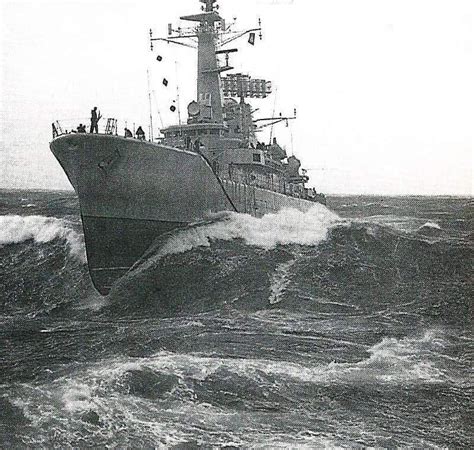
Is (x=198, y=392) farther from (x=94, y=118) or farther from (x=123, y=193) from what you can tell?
(x=123, y=193)

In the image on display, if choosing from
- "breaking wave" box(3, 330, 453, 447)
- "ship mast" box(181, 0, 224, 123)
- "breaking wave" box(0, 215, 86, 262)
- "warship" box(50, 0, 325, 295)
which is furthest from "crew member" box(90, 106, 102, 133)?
"ship mast" box(181, 0, 224, 123)

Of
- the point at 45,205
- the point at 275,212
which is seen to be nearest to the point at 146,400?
the point at 275,212

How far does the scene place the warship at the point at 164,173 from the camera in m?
12.1

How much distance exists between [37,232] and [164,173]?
13.7 feet

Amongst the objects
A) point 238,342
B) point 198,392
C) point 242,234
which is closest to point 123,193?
point 242,234

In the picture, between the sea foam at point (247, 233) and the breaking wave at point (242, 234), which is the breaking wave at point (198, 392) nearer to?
the breaking wave at point (242, 234)

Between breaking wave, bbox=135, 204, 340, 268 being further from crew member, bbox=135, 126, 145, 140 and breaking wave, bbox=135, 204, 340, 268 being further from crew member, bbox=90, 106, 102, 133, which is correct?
crew member, bbox=90, 106, 102, 133

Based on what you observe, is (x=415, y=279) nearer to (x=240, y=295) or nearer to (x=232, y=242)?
(x=240, y=295)

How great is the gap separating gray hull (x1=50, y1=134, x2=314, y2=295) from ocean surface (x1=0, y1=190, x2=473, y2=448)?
0.42 m

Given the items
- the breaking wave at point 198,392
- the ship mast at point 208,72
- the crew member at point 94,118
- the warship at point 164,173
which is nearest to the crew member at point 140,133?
the warship at point 164,173

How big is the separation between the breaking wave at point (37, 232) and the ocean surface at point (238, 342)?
7 centimetres

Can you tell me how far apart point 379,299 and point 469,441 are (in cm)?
475

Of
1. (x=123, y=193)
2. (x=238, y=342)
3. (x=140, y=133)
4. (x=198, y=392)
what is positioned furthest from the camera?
(x=140, y=133)

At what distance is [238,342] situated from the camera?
8156mm
